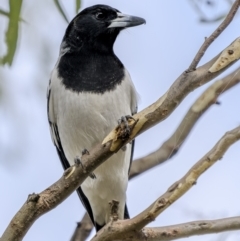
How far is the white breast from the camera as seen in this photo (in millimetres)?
2609


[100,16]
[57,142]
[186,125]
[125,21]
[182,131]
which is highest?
[100,16]

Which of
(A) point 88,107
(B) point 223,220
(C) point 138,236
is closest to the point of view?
(B) point 223,220

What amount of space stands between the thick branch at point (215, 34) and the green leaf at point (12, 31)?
21.7 inches

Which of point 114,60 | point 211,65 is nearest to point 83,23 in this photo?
point 114,60

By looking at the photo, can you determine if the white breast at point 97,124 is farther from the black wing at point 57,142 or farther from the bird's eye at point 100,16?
the bird's eye at point 100,16

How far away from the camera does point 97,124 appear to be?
263cm

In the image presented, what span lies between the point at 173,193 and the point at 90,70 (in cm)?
124

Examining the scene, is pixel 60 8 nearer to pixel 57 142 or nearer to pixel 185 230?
pixel 185 230

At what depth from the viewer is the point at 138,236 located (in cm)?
168

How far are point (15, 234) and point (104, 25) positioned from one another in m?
1.55

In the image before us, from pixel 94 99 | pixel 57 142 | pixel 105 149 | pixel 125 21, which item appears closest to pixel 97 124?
pixel 94 99

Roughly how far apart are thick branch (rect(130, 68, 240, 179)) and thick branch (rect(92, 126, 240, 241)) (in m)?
0.76

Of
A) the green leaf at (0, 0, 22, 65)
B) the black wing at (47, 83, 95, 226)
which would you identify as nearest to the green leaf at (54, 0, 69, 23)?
the green leaf at (0, 0, 22, 65)

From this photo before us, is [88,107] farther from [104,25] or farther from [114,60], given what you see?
[104,25]
